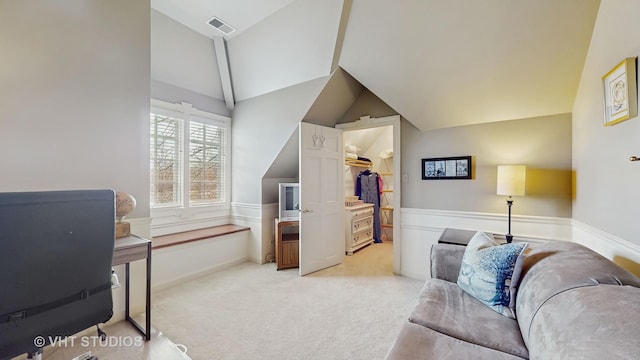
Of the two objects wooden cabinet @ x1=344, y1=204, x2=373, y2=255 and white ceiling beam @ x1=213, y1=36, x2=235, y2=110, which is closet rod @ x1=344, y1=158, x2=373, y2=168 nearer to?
wooden cabinet @ x1=344, y1=204, x2=373, y2=255

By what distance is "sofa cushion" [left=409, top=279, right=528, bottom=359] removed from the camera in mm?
1217

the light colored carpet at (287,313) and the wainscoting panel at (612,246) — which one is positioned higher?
the wainscoting panel at (612,246)

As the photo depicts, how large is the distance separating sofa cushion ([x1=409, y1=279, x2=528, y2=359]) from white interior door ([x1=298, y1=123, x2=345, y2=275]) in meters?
1.90

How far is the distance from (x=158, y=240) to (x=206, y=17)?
2.71m

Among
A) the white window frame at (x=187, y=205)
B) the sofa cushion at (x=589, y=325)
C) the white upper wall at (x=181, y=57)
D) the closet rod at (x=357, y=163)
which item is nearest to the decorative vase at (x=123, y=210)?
the white window frame at (x=187, y=205)

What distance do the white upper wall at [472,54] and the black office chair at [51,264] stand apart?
2506 millimetres

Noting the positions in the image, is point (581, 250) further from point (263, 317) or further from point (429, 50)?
point (263, 317)

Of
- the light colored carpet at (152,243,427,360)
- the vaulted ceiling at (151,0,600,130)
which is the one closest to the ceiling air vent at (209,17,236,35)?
the vaulted ceiling at (151,0,600,130)

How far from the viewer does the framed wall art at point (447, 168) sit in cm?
286

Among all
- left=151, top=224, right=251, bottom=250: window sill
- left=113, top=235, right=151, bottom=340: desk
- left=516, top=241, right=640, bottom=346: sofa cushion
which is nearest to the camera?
left=516, top=241, right=640, bottom=346: sofa cushion

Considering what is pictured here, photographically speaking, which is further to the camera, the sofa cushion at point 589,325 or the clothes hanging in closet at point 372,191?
the clothes hanging in closet at point 372,191

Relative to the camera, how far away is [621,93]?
1385mm

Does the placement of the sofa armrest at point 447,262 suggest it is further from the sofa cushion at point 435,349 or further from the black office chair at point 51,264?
the black office chair at point 51,264

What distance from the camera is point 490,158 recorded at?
274 centimetres
